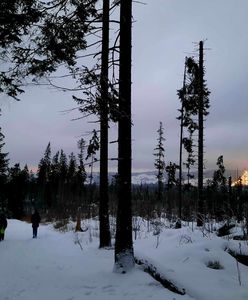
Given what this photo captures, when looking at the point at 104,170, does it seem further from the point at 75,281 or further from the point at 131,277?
the point at 131,277

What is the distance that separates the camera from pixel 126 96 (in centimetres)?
1048

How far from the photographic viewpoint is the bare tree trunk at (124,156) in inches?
389

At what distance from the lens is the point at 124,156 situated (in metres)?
10.2

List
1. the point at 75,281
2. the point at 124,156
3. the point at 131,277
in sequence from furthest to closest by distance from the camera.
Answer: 1. the point at 124,156
2. the point at 75,281
3. the point at 131,277

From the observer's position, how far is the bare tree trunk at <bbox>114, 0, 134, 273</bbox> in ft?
32.4

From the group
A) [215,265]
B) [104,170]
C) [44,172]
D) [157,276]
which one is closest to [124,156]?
[157,276]

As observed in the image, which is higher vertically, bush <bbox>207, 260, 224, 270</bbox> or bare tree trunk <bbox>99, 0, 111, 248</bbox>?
bare tree trunk <bbox>99, 0, 111, 248</bbox>

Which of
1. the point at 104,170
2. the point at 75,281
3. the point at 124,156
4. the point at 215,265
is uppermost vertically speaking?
the point at 124,156

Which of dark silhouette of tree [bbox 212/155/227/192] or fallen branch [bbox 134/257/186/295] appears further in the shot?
dark silhouette of tree [bbox 212/155/227/192]

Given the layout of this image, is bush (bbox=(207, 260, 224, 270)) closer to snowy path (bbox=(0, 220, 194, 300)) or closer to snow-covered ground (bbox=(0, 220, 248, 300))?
snow-covered ground (bbox=(0, 220, 248, 300))

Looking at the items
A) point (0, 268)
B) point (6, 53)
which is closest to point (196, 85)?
point (6, 53)

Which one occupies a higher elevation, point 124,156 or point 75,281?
point 124,156

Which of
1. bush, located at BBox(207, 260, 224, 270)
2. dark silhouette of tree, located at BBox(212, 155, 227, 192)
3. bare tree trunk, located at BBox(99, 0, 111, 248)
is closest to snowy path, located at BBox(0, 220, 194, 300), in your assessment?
bare tree trunk, located at BBox(99, 0, 111, 248)

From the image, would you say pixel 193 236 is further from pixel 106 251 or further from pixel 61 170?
pixel 61 170
